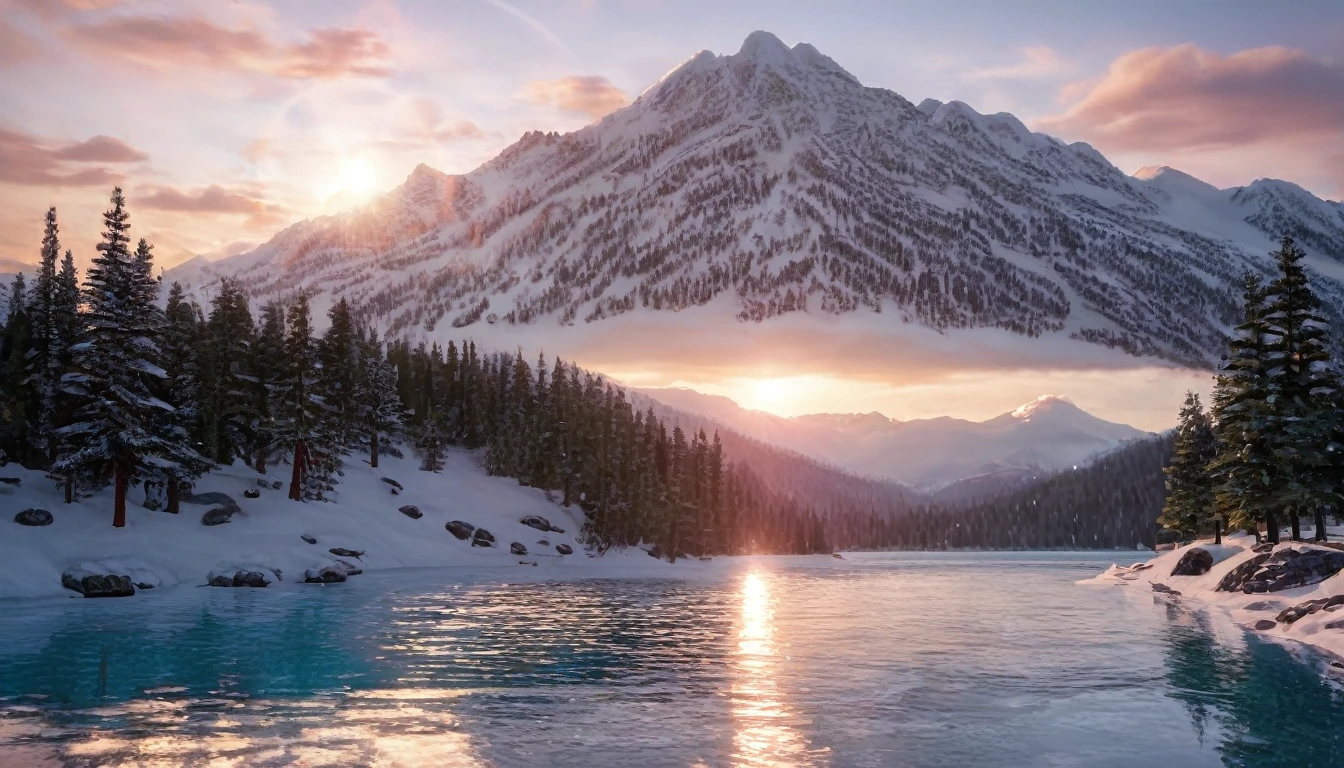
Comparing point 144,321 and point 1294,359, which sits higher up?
point 144,321

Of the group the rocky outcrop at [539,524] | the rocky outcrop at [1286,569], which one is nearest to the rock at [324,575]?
the rocky outcrop at [539,524]

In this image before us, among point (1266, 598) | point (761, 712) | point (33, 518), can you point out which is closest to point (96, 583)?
point (33, 518)

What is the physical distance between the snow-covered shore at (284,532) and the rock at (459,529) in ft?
3.18

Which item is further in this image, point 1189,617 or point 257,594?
point 257,594

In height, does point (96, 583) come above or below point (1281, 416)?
below

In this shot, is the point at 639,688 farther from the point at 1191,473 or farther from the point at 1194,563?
the point at 1191,473

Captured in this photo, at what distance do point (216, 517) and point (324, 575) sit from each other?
36.7 feet

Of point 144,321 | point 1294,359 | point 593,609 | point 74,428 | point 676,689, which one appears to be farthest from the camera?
point 144,321

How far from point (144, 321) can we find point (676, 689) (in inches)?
2071

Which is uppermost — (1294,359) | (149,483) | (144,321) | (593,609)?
(144,321)

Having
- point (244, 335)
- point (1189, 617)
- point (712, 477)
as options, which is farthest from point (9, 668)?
point (712, 477)

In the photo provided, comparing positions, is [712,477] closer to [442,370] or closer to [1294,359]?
[442,370]

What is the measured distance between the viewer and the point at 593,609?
51.1 m

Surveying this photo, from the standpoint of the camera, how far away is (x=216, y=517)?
7000 centimetres
